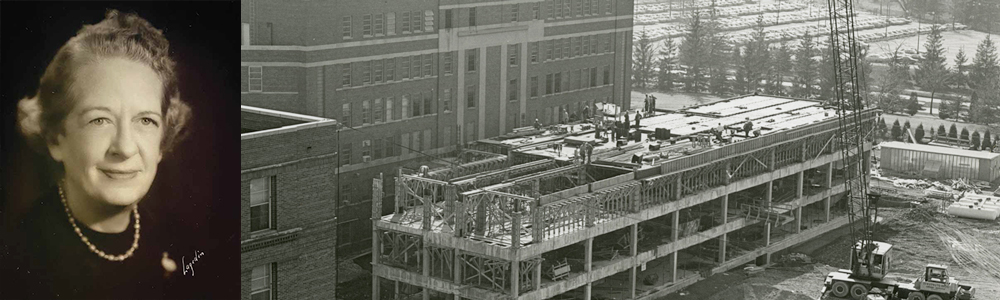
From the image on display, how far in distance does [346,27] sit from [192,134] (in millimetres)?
48824

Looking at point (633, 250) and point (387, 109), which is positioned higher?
point (387, 109)

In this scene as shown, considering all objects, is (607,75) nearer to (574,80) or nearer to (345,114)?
(574,80)

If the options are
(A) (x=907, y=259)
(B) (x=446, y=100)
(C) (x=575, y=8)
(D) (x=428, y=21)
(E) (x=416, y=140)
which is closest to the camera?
(D) (x=428, y=21)

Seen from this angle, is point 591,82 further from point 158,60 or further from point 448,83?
point 158,60

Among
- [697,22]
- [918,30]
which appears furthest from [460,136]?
[918,30]

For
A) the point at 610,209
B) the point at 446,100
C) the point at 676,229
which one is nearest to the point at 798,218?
the point at 676,229

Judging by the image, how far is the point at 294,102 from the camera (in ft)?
242

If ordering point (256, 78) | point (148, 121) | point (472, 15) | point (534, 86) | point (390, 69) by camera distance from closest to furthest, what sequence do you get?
point (148, 121)
point (256, 78)
point (390, 69)
point (472, 15)
point (534, 86)

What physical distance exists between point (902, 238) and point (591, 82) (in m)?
21.7

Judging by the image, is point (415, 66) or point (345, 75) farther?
point (415, 66)

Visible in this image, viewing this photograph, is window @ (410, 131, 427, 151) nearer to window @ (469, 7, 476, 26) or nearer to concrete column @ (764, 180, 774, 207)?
window @ (469, 7, 476, 26)

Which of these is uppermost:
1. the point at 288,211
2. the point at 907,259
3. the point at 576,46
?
the point at 288,211

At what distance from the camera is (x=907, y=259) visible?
84.2 m

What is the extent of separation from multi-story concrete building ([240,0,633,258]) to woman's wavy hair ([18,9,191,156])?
4701 cm
